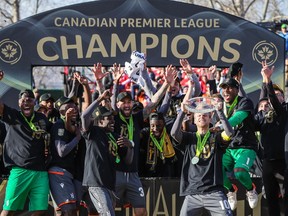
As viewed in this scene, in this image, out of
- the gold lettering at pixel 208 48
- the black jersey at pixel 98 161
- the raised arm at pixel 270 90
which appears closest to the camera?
the black jersey at pixel 98 161

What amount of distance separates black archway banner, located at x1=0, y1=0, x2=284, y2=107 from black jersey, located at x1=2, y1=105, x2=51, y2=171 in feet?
10.4

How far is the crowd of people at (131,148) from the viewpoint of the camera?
1107cm

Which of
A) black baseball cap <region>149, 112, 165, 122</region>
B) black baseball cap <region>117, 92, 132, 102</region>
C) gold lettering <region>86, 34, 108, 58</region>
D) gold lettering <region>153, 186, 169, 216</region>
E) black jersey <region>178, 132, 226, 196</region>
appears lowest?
gold lettering <region>153, 186, 169, 216</region>

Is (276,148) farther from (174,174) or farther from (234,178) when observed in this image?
(174,174)

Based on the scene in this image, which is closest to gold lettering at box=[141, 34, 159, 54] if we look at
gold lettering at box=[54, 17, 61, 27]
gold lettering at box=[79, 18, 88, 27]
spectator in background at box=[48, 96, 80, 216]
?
gold lettering at box=[79, 18, 88, 27]

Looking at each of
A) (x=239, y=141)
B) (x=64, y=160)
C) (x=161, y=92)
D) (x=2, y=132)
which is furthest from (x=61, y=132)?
(x=239, y=141)

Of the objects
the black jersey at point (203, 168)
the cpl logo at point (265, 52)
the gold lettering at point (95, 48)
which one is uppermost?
the gold lettering at point (95, 48)

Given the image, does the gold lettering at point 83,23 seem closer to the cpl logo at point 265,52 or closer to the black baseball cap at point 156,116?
the black baseball cap at point 156,116

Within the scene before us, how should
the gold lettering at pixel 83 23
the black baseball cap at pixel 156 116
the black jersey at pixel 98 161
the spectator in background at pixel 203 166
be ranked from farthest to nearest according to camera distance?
1. the gold lettering at pixel 83 23
2. the black baseball cap at pixel 156 116
3. the black jersey at pixel 98 161
4. the spectator in background at pixel 203 166

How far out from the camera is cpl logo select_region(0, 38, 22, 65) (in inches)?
595

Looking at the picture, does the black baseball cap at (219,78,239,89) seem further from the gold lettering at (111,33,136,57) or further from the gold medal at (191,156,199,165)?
the gold lettering at (111,33,136,57)

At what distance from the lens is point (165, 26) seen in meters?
15.3

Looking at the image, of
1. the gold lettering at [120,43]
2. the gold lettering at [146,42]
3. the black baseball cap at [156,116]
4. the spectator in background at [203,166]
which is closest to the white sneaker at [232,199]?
the black baseball cap at [156,116]

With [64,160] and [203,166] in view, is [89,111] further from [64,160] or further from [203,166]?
[203,166]
